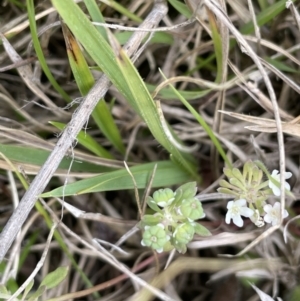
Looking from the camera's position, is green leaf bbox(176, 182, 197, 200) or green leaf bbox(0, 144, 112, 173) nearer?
green leaf bbox(176, 182, 197, 200)

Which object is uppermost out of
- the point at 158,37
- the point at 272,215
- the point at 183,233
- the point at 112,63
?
the point at 112,63

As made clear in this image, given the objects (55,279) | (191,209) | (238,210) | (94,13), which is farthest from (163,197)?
(94,13)

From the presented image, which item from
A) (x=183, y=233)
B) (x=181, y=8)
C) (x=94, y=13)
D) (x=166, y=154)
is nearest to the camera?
(x=183, y=233)

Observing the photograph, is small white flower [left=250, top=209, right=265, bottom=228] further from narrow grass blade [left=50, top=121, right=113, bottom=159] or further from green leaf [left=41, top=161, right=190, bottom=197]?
narrow grass blade [left=50, top=121, right=113, bottom=159]

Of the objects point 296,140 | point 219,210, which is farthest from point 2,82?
point 296,140

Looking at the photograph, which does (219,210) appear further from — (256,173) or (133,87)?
(133,87)

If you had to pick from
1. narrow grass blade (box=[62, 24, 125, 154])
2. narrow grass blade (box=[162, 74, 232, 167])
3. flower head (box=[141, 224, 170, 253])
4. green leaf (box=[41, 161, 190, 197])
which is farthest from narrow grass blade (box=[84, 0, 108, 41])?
flower head (box=[141, 224, 170, 253])

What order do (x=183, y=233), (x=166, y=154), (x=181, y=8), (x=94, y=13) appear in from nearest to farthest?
1. (x=183, y=233)
2. (x=94, y=13)
3. (x=181, y=8)
4. (x=166, y=154)

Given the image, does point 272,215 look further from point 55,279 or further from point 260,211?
point 55,279

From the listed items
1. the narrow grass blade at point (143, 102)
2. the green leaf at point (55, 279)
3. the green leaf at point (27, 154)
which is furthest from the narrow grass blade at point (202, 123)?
the green leaf at point (55, 279)

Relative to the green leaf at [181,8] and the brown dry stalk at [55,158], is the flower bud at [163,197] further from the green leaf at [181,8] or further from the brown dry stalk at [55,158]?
the green leaf at [181,8]
